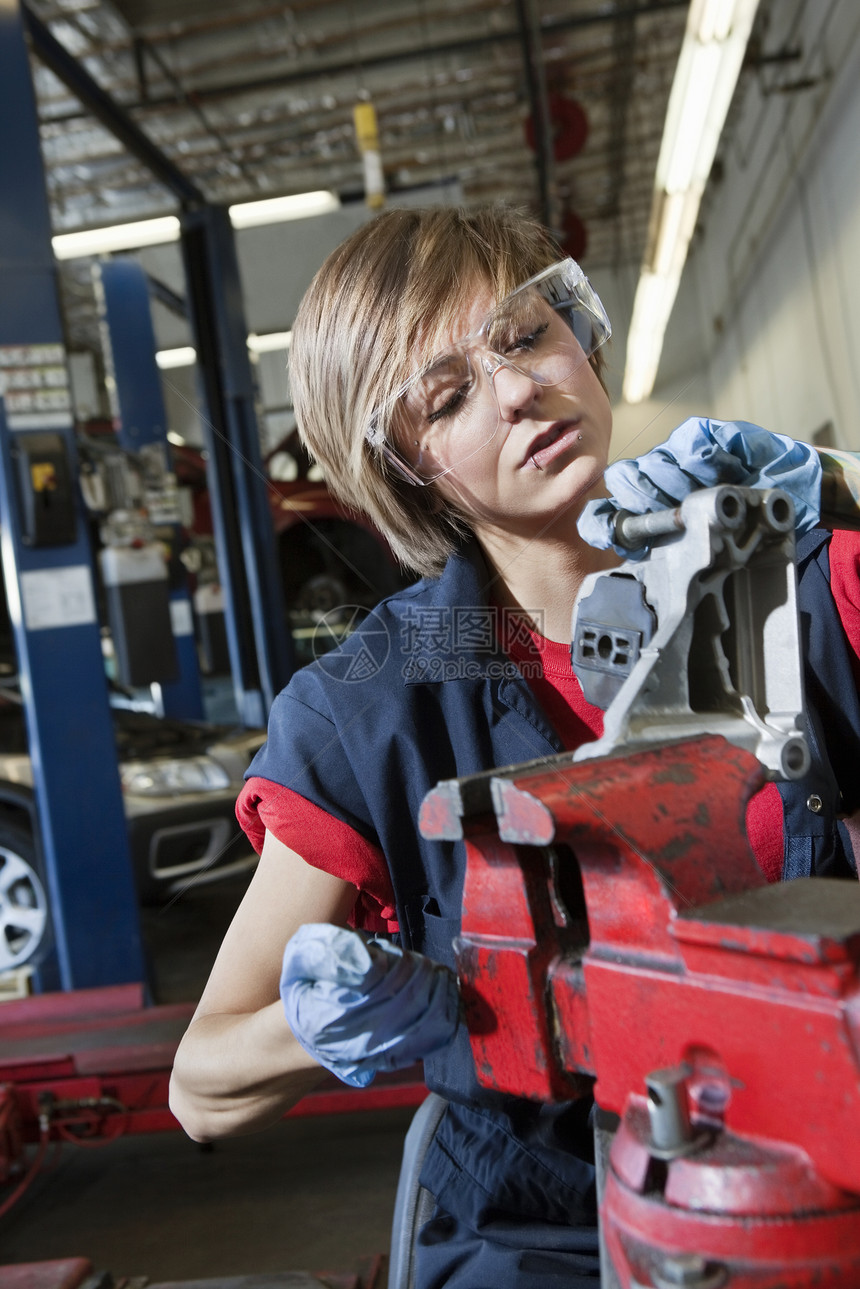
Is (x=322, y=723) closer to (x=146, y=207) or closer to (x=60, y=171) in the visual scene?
(x=60, y=171)

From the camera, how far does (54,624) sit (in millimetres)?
3076

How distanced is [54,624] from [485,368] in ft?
7.71

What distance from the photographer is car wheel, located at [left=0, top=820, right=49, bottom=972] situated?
10.9 feet

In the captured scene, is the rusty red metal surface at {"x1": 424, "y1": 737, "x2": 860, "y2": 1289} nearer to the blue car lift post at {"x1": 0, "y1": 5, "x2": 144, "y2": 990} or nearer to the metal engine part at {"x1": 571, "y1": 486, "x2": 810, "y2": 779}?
the metal engine part at {"x1": 571, "y1": 486, "x2": 810, "y2": 779}

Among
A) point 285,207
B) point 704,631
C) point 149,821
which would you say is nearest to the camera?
point 704,631

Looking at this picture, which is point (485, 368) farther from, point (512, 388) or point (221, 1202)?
point (221, 1202)

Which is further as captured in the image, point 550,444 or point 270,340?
point 270,340

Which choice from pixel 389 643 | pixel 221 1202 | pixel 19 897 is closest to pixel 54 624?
pixel 19 897

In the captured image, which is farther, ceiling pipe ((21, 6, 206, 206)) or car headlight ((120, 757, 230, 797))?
car headlight ((120, 757, 230, 797))

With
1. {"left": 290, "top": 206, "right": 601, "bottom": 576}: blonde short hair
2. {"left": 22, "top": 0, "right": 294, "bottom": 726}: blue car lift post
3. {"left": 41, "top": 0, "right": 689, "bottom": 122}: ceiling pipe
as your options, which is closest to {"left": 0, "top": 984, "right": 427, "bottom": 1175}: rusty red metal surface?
{"left": 290, "top": 206, "right": 601, "bottom": 576}: blonde short hair

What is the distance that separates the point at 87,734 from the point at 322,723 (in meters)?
2.25

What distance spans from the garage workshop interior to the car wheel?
0.04 feet

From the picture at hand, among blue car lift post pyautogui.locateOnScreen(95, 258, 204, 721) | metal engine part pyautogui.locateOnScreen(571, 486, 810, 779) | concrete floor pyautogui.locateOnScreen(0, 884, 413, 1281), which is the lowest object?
concrete floor pyautogui.locateOnScreen(0, 884, 413, 1281)

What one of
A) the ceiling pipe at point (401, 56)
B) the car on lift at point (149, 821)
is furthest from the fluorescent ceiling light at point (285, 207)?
the car on lift at point (149, 821)
